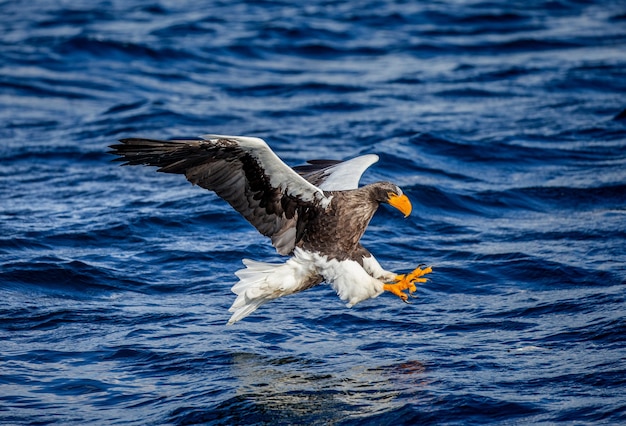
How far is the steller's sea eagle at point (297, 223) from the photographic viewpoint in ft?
22.8

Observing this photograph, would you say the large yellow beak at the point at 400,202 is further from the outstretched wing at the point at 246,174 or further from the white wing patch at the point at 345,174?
the outstretched wing at the point at 246,174

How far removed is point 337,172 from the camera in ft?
26.1

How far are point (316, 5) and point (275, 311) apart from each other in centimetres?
1725

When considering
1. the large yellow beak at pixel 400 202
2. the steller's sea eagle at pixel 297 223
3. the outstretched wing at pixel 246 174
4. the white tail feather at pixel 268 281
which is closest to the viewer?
the outstretched wing at pixel 246 174

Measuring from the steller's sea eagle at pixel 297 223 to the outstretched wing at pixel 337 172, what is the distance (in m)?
0.11

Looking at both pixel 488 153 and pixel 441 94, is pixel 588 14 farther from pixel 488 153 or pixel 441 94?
pixel 488 153

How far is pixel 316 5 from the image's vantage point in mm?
24406

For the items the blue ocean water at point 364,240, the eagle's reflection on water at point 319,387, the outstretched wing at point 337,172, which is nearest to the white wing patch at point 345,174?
the outstretched wing at point 337,172

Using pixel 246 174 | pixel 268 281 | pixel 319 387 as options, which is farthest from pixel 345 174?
pixel 319 387

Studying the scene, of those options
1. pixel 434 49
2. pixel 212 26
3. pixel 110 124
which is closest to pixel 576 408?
pixel 110 124

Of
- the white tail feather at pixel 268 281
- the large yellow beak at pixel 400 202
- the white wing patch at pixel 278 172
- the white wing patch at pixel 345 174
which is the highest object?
the white wing patch at pixel 278 172

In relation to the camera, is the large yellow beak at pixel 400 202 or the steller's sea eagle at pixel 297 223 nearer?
the steller's sea eagle at pixel 297 223

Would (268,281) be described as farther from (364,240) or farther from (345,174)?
(364,240)

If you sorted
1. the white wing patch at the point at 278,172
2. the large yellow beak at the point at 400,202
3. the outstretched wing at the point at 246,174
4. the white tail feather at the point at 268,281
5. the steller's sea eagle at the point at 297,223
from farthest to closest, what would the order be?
the large yellow beak at the point at 400,202 < the white tail feather at the point at 268,281 < the steller's sea eagle at the point at 297,223 < the outstretched wing at the point at 246,174 < the white wing patch at the point at 278,172
